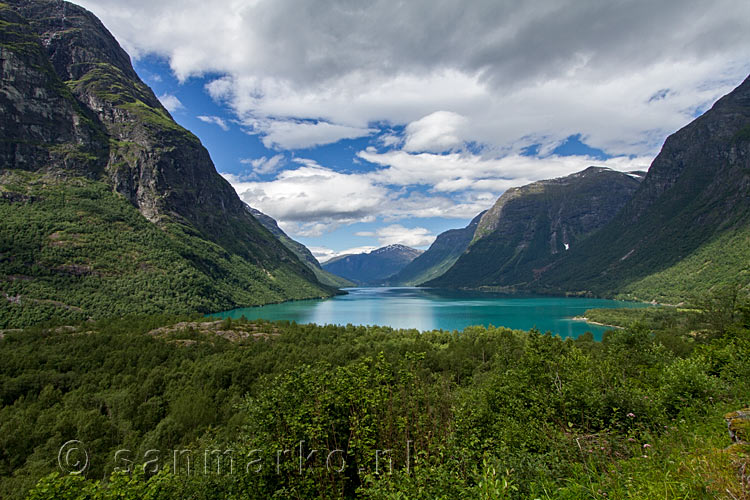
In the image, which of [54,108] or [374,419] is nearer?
[374,419]

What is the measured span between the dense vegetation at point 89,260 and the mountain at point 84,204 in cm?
34

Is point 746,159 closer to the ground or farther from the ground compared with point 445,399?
farther from the ground

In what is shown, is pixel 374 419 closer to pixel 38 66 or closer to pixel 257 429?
pixel 257 429

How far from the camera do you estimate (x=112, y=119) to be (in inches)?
7411

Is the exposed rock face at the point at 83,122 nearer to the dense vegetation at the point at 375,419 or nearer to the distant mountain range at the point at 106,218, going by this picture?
the distant mountain range at the point at 106,218

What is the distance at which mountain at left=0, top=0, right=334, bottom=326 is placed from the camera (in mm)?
104312

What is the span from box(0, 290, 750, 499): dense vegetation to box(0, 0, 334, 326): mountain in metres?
68.2

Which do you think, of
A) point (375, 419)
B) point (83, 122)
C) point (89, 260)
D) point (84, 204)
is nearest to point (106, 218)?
point (84, 204)

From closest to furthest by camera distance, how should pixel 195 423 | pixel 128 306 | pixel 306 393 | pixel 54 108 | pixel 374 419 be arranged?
1. pixel 374 419
2. pixel 306 393
3. pixel 195 423
4. pixel 128 306
5. pixel 54 108

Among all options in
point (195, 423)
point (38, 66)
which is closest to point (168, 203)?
point (38, 66)

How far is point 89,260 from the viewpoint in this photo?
117m

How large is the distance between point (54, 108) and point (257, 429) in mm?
220115

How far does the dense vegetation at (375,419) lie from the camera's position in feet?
19.2

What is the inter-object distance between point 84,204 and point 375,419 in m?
180
